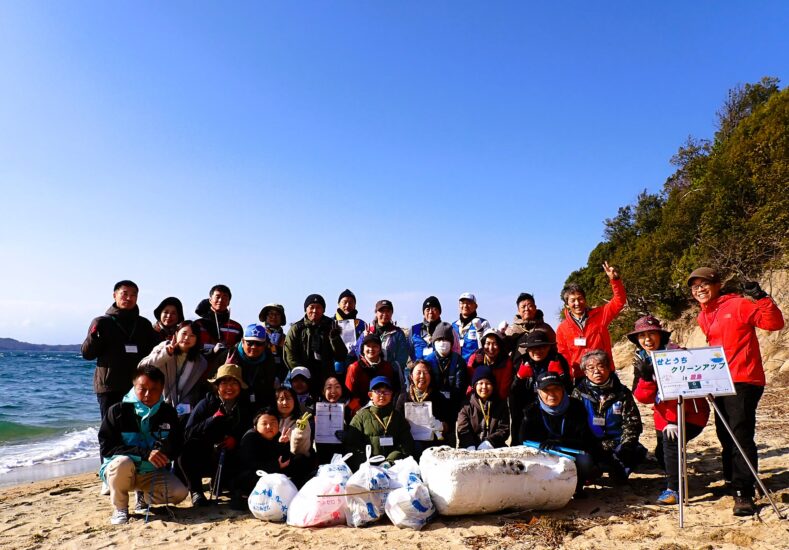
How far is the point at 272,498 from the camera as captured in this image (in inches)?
174

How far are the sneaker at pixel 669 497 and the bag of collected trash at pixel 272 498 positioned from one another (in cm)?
322

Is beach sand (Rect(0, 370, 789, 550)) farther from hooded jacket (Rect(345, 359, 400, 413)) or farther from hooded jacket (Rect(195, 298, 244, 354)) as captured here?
hooded jacket (Rect(195, 298, 244, 354))

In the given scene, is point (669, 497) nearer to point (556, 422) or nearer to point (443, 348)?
point (556, 422)

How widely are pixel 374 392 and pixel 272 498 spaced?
54.4 inches

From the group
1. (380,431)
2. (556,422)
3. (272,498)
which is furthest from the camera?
(380,431)

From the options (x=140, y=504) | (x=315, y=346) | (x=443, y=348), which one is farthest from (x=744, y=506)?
(x=140, y=504)

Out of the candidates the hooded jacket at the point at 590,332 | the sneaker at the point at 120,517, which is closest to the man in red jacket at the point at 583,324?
the hooded jacket at the point at 590,332

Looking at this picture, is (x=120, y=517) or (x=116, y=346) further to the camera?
(x=116, y=346)

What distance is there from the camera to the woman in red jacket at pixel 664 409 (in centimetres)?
454

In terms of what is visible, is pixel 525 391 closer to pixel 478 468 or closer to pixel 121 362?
pixel 478 468

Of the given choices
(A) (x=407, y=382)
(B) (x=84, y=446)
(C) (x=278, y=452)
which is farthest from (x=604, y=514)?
(B) (x=84, y=446)

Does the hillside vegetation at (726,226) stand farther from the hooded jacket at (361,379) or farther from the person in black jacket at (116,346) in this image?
the person in black jacket at (116,346)

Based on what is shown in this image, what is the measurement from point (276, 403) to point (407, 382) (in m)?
1.57

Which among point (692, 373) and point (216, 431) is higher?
point (692, 373)
